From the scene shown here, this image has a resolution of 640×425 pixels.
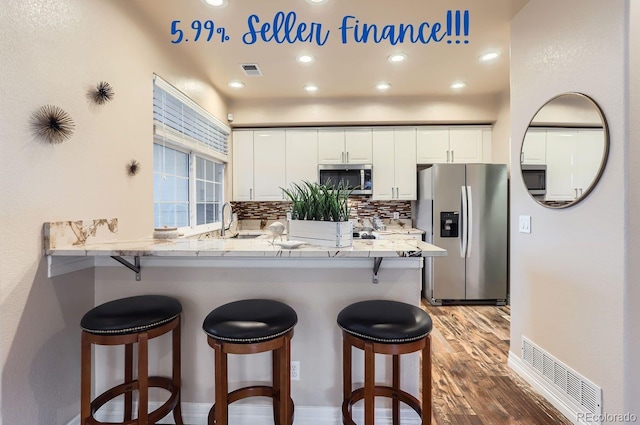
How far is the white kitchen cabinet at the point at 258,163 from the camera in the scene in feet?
13.8

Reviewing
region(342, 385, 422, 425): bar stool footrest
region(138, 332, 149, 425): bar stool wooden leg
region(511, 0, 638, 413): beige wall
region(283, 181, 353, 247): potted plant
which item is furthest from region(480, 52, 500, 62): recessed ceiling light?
region(138, 332, 149, 425): bar stool wooden leg

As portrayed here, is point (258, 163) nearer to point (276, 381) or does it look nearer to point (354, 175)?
point (354, 175)

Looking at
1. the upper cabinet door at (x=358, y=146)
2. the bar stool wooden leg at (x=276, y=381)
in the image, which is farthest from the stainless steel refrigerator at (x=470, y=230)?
the bar stool wooden leg at (x=276, y=381)

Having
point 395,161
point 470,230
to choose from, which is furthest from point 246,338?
point 395,161

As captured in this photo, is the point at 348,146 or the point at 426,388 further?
the point at 348,146

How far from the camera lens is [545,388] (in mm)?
1928

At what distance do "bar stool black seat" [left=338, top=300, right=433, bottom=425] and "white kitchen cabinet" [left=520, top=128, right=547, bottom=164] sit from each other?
4.70 feet

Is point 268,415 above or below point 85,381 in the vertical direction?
below

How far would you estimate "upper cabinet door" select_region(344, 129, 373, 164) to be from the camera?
4.16m

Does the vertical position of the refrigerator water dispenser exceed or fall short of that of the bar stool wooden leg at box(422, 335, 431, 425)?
it exceeds it

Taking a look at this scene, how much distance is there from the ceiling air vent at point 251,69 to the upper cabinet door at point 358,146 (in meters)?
1.43

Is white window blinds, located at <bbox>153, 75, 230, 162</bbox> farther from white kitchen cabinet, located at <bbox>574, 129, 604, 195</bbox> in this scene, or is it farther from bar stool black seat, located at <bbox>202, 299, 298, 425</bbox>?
white kitchen cabinet, located at <bbox>574, 129, 604, 195</bbox>

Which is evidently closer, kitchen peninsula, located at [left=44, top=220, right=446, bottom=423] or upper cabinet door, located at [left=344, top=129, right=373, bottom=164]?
kitchen peninsula, located at [left=44, top=220, right=446, bottom=423]

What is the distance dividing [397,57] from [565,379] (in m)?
2.78
